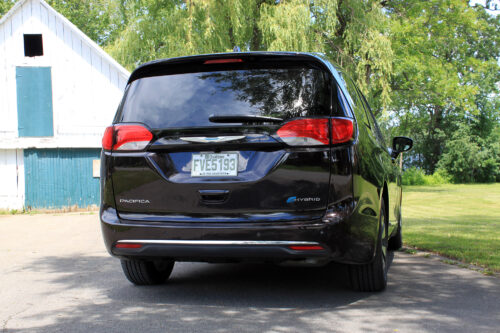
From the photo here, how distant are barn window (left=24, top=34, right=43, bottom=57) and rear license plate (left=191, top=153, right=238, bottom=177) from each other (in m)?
17.4

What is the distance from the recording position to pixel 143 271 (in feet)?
17.0

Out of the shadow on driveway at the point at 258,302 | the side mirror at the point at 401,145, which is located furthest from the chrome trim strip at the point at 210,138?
the side mirror at the point at 401,145

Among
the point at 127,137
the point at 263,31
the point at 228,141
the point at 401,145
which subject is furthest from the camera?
the point at 263,31

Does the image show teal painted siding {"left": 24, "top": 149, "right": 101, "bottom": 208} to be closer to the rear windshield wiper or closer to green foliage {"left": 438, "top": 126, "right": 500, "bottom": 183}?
the rear windshield wiper

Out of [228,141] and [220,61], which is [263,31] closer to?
[220,61]

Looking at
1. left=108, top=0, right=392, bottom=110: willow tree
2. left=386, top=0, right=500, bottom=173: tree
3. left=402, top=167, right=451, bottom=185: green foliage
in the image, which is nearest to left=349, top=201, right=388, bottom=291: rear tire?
left=108, top=0, right=392, bottom=110: willow tree

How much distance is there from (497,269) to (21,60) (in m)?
17.4

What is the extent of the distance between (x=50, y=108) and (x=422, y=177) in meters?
30.5

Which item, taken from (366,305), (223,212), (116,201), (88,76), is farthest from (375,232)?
(88,76)

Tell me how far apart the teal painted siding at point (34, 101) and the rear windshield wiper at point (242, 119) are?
1664 cm

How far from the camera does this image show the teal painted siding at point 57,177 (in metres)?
19.9

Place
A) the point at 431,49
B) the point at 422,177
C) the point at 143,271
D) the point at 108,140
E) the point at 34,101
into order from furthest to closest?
the point at 422,177, the point at 431,49, the point at 34,101, the point at 143,271, the point at 108,140

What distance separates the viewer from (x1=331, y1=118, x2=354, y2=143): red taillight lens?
416cm

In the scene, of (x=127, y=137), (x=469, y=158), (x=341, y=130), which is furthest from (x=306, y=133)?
(x=469, y=158)
